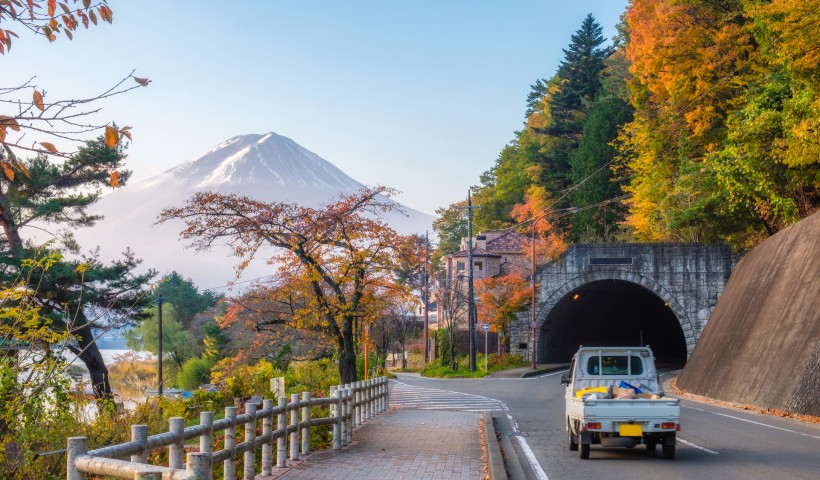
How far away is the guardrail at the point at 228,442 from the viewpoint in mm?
4965

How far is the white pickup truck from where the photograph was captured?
12.8 metres

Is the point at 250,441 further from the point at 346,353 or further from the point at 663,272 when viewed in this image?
the point at 663,272

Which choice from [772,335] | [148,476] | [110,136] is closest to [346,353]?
[772,335]

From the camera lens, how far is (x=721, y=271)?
4725 cm

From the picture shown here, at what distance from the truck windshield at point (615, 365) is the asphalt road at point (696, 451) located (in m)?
1.34

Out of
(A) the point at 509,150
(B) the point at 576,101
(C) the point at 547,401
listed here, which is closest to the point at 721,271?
(C) the point at 547,401

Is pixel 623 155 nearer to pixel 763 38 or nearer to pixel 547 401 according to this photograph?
pixel 763 38

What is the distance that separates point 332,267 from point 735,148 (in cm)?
1766

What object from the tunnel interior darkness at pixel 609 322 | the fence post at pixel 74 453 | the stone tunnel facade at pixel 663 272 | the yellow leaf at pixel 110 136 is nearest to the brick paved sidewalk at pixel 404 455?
the fence post at pixel 74 453

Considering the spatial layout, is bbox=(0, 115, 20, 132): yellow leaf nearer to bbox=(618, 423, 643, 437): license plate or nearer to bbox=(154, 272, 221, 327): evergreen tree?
bbox=(618, 423, 643, 437): license plate

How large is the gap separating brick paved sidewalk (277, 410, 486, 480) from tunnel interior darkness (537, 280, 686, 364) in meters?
34.1

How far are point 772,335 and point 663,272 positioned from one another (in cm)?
2235

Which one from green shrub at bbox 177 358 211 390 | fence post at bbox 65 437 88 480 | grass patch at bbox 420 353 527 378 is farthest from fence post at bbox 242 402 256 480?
green shrub at bbox 177 358 211 390

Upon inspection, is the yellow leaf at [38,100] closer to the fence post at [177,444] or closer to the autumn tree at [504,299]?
the fence post at [177,444]
